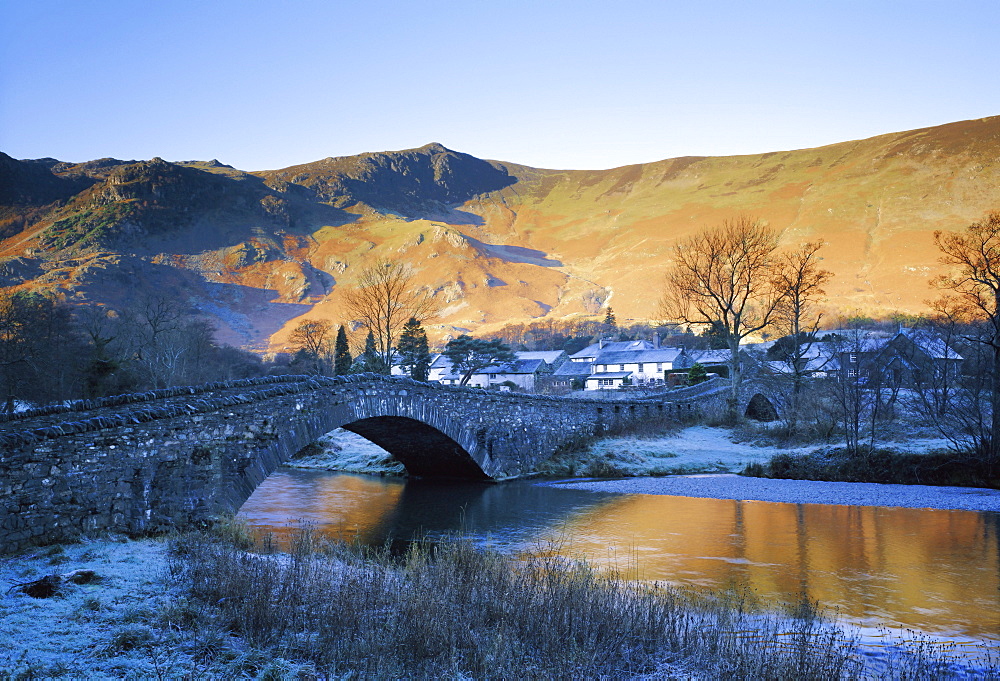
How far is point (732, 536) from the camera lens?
54.2 feet

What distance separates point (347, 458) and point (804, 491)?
20.2 meters

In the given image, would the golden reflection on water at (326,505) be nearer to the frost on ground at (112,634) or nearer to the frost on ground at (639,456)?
the frost on ground at (639,456)

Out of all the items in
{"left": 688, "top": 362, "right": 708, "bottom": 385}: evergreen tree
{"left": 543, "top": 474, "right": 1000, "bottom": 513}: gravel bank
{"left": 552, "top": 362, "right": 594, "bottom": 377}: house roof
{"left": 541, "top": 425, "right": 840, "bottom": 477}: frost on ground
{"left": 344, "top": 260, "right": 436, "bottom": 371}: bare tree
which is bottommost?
{"left": 543, "top": 474, "right": 1000, "bottom": 513}: gravel bank

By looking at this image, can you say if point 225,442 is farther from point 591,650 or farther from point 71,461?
point 591,650

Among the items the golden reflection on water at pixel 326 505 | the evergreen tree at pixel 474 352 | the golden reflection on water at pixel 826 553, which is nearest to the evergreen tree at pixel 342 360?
the evergreen tree at pixel 474 352

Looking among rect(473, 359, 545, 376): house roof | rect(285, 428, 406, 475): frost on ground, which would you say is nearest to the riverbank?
rect(285, 428, 406, 475): frost on ground

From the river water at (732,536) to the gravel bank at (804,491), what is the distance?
954 mm

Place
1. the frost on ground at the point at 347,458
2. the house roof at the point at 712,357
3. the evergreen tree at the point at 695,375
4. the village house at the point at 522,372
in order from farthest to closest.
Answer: the village house at the point at 522,372 < the house roof at the point at 712,357 < the evergreen tree at the point at 695,375 < the frost on ground at the point at 347,458

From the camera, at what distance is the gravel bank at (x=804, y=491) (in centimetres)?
2048

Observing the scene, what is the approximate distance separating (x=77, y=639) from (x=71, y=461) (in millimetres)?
5350

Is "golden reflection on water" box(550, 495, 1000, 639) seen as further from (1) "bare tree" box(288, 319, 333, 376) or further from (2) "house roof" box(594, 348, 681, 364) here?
(2) "house roof" box(594, 348, 681, 364)

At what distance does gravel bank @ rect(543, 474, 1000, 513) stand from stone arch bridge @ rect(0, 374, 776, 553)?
19.7 feet

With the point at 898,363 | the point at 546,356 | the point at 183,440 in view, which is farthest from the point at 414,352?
the point at 183,440

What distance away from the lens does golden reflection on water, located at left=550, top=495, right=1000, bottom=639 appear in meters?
10.9
